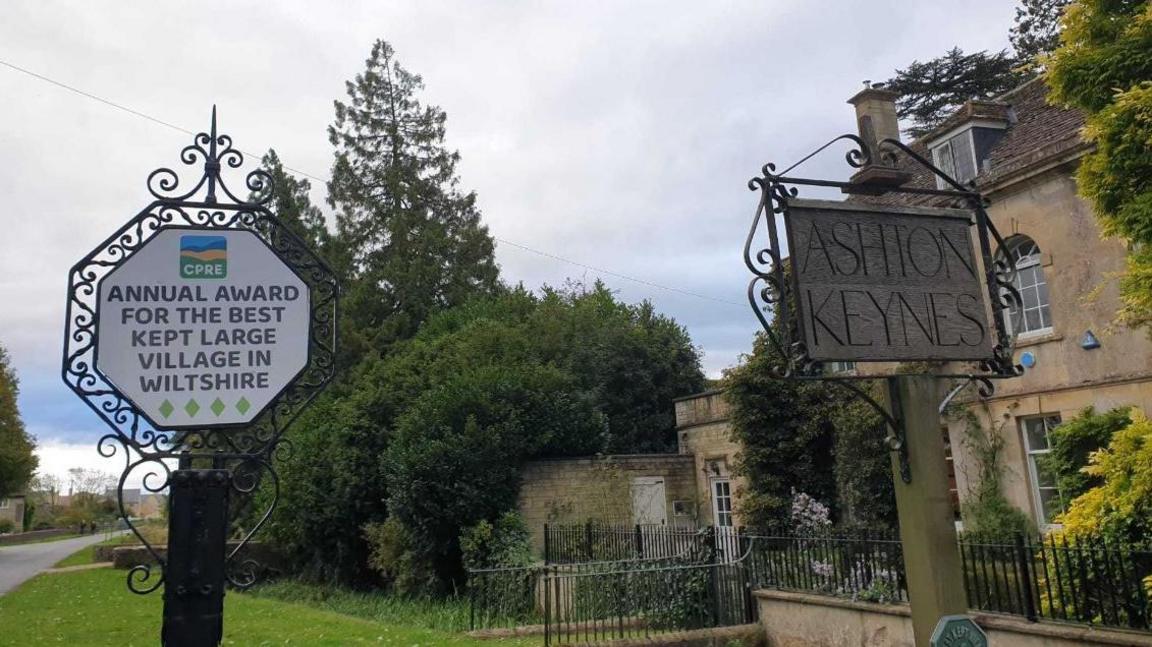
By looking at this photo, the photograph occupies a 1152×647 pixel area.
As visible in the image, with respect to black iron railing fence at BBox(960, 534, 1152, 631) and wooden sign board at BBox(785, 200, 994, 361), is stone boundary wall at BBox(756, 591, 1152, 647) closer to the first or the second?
black iron railing fence at BBox(960, 534, 1152, 631)

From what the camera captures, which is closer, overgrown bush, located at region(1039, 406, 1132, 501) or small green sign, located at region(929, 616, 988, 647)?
small green sign, located at region(929, 616, 988, 647)

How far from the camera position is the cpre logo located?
15.7 ft

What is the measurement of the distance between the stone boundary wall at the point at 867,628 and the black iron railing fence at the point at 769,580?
0.57 ft

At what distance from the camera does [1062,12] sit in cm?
735

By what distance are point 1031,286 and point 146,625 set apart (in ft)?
50.2

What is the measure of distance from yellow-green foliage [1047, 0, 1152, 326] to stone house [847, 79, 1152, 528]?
555cm

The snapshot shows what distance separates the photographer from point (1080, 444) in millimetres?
11461

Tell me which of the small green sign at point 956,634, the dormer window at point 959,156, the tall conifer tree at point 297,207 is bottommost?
the small green sign at point 956,634

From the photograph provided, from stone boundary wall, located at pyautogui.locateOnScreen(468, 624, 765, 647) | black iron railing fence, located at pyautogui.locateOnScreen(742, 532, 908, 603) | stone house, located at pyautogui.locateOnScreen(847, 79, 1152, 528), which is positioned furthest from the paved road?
stone house, located at pyautogui.locateOnScreen(847, 79, 1152, 528)

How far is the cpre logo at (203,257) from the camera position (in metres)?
4.78

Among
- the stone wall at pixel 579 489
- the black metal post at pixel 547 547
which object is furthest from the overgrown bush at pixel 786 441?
the black metal post at pixel 547 547

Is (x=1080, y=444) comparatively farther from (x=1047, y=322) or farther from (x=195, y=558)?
(x=195, y=558)

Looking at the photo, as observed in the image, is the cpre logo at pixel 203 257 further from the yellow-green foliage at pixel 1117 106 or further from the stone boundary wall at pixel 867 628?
the stone boundary wall at pixel 867 628

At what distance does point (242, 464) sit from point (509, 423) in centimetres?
1397
